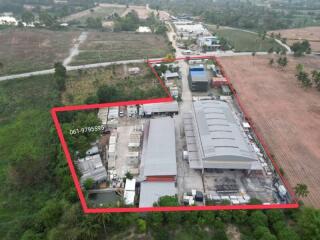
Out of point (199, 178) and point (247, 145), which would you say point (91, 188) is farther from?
point (247, 145)

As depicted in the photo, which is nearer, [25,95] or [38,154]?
[38,154]

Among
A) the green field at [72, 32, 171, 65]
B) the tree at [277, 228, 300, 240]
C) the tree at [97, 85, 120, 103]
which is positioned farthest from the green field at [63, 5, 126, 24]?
the tree at [277, 228, 300, 240]

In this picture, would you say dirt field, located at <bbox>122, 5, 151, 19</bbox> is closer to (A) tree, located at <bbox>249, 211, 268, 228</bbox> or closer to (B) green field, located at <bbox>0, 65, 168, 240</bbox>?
(B) green field, located at <bbox>0, 65, 168, 240</bbox>

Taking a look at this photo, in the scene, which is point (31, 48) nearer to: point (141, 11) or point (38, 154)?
point (38, 154)

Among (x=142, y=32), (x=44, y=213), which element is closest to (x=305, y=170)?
(x=44, y=213)

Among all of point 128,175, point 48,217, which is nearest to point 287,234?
point 128,175

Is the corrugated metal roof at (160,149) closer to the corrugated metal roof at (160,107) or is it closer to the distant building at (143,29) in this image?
the corrugated metal roof at (160,107)
